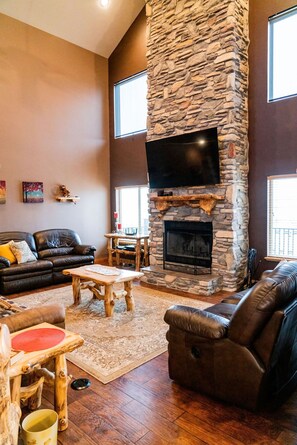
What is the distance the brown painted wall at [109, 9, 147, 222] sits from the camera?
736cm

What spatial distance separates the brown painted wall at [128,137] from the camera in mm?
7355

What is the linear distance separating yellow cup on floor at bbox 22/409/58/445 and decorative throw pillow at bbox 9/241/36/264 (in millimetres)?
4092

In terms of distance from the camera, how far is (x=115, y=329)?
365 cm

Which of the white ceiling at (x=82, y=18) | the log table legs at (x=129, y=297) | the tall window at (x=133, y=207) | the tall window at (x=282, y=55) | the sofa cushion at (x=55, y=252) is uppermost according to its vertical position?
the white ceiling at (x=82, y=18)

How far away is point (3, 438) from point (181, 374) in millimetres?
1517

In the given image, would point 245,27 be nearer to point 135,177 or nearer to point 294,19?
point 294,19

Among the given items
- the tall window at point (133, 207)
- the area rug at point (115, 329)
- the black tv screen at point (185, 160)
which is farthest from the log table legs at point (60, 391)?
the tall window at point (133, 207)

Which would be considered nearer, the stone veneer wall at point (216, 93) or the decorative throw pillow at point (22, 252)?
the stone veneer wall at point (216, 93)

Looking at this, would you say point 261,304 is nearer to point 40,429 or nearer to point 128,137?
point 40,429

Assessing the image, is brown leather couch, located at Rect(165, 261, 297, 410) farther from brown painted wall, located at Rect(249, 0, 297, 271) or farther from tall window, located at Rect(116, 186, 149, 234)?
tall window, located at Rect(116, 186, 149, 234)

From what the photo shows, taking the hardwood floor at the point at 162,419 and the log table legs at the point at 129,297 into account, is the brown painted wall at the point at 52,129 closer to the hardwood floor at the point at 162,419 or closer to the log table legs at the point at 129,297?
the log table legs at the point at 129,297

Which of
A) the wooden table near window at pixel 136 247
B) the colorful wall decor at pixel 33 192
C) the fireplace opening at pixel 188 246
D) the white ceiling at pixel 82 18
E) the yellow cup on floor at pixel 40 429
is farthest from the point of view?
the wooden table near window at pixel 136 247

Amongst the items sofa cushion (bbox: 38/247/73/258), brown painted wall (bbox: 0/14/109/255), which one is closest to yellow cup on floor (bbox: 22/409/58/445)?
sofa cushion (bbox: 38/247/73/258)

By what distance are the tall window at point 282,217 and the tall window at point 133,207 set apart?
3069 millimetres
